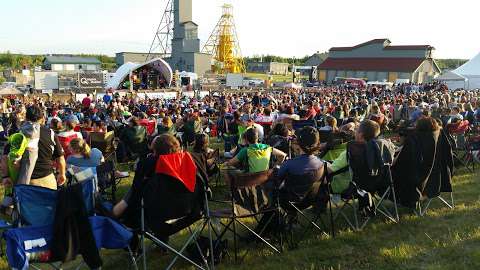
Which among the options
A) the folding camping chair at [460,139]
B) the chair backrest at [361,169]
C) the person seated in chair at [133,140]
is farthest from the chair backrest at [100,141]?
the folding camping chair at [460,139]

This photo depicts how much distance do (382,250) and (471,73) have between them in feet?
121

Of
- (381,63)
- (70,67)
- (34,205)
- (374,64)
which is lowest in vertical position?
(34,205)

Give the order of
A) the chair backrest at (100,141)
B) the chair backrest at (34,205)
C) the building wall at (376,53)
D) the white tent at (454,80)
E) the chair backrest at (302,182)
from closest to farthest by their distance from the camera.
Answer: the chair backrest at (34,205), the chair backrest at (302,182), the chair backrest at (100,141), the white tent at (454,80), the building wall at (376,53)

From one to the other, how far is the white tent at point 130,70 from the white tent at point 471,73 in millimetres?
27065

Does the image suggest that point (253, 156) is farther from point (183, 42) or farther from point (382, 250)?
point (183, 42)

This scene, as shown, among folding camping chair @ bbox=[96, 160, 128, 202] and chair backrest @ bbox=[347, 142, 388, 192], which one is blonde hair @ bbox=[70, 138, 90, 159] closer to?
folding camping chair @ bbox=[96, 160, 128, 202]

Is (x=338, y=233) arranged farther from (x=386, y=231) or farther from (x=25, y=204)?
(x=25, y=204)

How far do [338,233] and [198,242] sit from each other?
6.05 ft

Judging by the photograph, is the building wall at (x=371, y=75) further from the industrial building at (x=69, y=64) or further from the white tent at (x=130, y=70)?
the industrial building at (x=69, y=64)

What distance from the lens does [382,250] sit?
15.3 ft

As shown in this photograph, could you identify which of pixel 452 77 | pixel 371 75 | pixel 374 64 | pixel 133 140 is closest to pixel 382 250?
pixel 133 140

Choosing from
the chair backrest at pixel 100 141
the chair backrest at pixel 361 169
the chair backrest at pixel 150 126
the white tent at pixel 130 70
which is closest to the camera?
the chair backrest at pixel 361 169

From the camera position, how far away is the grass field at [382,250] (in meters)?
4.37

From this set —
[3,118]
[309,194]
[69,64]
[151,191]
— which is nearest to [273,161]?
[309,194]
